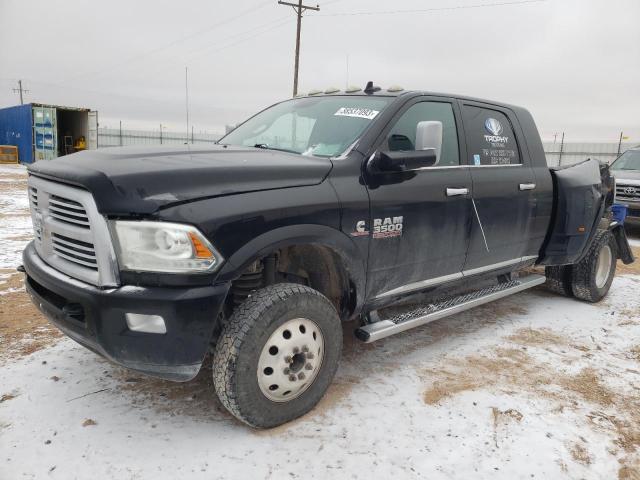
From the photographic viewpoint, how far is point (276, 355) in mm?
2609

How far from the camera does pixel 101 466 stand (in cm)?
233

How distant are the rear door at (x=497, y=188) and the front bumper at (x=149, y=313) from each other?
2.25 m

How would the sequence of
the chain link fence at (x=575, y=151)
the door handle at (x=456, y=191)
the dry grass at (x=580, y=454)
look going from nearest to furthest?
the dry grass at (x=580, y=454), the door handle at (x=456, y=191), the chain link fence at (x=575, y=151)

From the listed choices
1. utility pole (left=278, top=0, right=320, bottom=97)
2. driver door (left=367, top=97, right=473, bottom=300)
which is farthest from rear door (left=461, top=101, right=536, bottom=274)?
utility pole (left=278, top=0, right=320, bottom=97)

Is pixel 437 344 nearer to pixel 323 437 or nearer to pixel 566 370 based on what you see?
pixel 566 370

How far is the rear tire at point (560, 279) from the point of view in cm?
530

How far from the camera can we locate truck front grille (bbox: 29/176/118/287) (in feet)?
7.47

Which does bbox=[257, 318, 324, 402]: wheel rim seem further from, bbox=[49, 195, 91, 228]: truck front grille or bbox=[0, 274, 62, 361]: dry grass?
bbox=[0, 274, 62, 361]: dry grass

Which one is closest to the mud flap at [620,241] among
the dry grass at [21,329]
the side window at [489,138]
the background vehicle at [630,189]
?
the side window at [489,138]

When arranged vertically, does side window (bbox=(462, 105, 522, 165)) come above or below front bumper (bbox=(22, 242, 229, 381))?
above

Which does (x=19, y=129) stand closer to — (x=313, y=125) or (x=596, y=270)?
(x=313, y=125)

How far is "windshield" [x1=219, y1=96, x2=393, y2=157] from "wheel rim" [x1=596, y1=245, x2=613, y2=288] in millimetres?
3470

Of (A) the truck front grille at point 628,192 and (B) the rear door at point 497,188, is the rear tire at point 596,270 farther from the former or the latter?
(A) the truck front grille at point 628,192

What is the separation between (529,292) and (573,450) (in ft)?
Answer: 11.1
